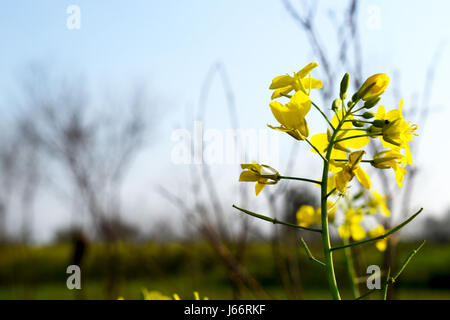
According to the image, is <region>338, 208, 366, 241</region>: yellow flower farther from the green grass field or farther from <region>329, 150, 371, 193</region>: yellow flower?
the green grass field

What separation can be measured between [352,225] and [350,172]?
2.27 feet

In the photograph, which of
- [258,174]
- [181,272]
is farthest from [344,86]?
[181,272]

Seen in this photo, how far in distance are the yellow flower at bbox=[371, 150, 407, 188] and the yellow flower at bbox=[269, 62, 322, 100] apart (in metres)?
0.13

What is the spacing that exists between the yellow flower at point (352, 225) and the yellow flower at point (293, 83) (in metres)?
0.66

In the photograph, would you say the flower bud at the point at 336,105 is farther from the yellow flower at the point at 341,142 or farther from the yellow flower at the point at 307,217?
the yellow flower at the point at 307,217

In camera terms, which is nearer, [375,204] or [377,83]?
[377,83]

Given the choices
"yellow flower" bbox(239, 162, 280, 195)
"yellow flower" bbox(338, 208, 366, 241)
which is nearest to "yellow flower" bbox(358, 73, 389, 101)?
"yellow flower" bbox(239, 162, 280, 195)

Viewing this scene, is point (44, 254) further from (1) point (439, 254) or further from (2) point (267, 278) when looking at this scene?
(1) point (439, 254)

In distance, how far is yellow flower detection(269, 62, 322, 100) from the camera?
21.2 inches

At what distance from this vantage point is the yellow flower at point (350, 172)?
0.50m

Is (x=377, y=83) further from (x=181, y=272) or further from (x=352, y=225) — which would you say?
(x=181, y=272)

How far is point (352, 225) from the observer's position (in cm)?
115

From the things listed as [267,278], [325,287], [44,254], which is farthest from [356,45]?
[44,254]
